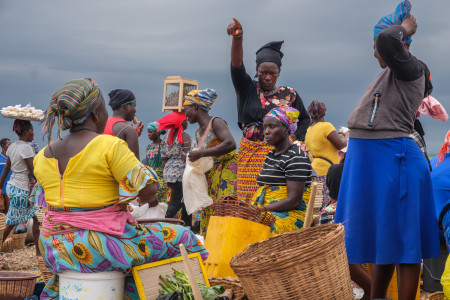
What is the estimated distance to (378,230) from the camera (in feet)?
12.9

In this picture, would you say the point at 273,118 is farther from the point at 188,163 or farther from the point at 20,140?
the point at 20,140

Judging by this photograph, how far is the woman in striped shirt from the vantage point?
197 inches

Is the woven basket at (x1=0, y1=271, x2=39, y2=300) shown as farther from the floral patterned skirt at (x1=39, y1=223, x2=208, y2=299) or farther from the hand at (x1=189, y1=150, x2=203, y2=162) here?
the hand at (x1=189, y1=150, x2=203, y2=162)

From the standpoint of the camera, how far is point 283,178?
5129mm

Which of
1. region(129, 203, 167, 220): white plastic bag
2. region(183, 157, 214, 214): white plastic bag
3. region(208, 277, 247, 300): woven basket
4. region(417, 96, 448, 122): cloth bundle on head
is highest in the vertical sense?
region(417, 96, 448, 122): cloth bundle on head

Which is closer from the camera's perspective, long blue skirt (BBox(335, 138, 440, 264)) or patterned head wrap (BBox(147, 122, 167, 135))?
long blue skirt (BBox(335, 138, 440, 264))

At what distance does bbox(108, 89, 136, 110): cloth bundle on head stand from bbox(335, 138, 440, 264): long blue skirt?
3311 millimetres

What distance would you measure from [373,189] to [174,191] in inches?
200

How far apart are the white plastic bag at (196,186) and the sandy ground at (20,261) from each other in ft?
7.26

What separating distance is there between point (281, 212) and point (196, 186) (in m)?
1.75

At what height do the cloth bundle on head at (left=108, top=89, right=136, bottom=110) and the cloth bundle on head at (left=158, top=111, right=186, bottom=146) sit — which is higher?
the cloth bundle on head at (left=108, top=89, right=136, bottom=110)

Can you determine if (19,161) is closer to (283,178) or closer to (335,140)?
(335,140)

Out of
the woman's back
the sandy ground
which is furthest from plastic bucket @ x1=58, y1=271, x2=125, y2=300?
the woman's back

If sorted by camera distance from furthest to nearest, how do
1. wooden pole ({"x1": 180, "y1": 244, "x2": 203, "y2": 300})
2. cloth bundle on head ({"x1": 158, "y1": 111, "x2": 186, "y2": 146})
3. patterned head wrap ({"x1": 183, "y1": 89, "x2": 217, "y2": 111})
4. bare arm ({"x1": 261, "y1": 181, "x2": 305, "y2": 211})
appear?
1. cloth bundle on head ({"x1": 158, "y1": 111, "x2": 186, "y2": 146})
2. patterned head wrap ({"x1": 183, "y1": 89, "x2": 217, "y2": 111})
3. bare arm ({"x1": 261, "y1": 181, "x2": 305, "y2": 211})
4. wooden pole ({"x1": 180, "y1": 244, "x2": 203, "y2": 300})
